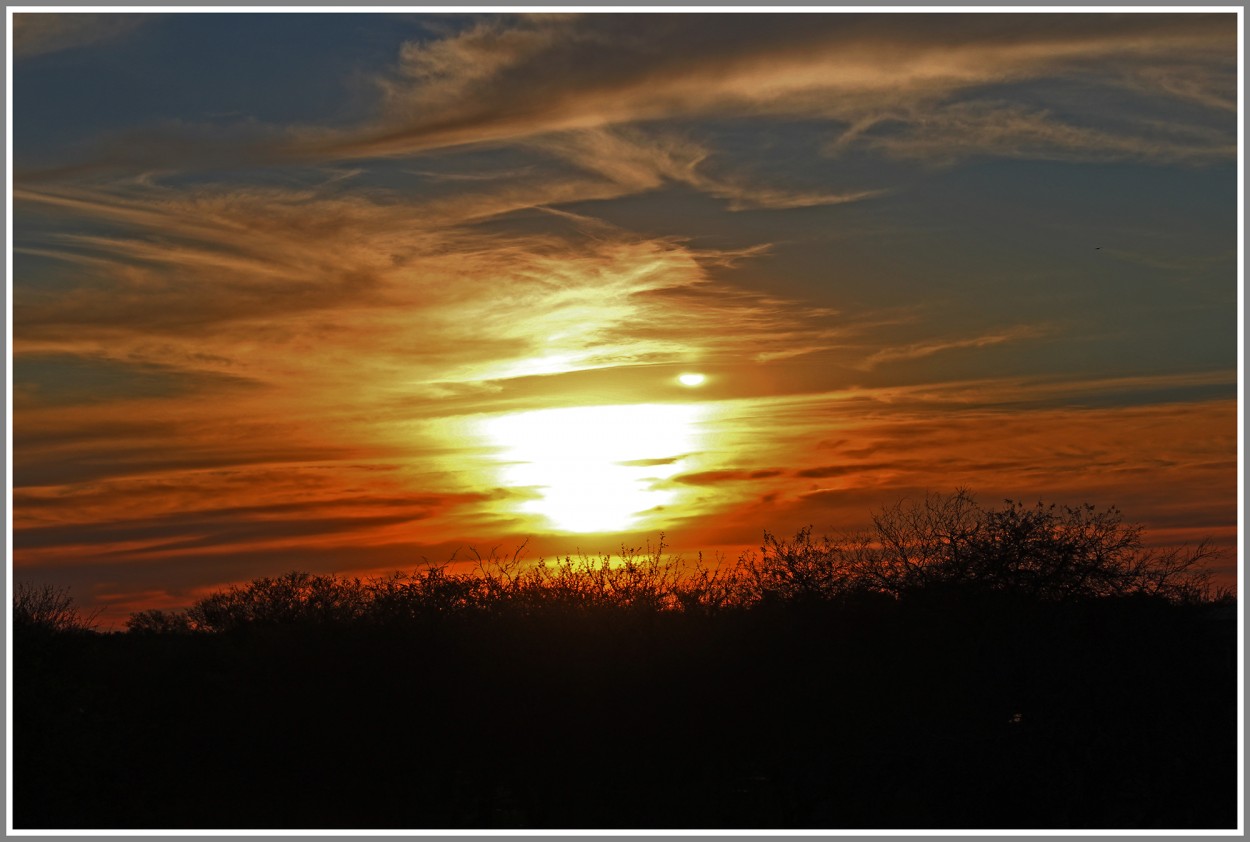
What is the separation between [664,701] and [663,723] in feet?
1.40

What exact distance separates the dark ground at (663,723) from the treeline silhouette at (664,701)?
0.05 metres

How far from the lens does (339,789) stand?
2673cm

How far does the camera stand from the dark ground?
1967 centimetres

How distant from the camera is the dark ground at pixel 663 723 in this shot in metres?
19.7

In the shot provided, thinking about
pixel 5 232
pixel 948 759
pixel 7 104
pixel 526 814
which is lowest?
pixel 526 814

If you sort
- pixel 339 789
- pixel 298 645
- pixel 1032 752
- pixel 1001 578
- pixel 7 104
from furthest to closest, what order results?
1. pixel 298 645
2. pixel 339 789
3. pixel 1001 578
4. pixel 1032 752
5. pixel 7 104

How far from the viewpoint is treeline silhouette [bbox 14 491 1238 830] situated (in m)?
20.3

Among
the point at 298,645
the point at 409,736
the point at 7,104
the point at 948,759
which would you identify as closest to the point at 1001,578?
the point at 948,759

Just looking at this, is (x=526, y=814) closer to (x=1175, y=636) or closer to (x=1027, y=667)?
(x=1027, y=667)

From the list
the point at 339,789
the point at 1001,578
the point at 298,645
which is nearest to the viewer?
the point at 1001,578

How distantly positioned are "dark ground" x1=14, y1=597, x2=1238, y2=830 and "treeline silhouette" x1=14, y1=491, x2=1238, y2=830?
0.05 m

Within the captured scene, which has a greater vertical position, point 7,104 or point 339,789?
point 7,104

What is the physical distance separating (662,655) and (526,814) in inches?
163

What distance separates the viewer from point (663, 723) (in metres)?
26.4
